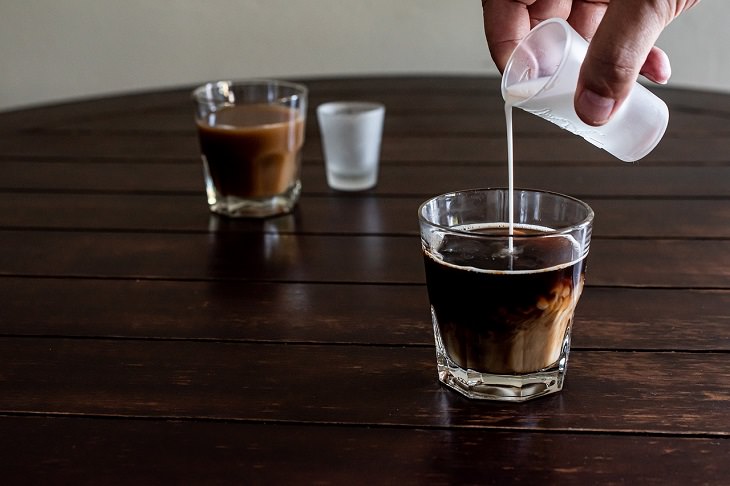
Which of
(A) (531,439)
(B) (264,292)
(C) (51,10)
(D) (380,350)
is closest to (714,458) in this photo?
(A) (531,439)

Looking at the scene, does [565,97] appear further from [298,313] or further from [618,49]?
[298,313]

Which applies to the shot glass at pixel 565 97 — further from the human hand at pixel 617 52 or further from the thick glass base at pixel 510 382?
the thick glass base at pixel 510 382

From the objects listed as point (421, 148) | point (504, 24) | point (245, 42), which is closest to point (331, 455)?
point (504, 24)

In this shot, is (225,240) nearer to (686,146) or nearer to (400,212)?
(400,212)

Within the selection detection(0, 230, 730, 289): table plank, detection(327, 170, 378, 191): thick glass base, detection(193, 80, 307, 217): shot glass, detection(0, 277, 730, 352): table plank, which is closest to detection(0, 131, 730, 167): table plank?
detection(327, 170, 378, 191): thick glass base

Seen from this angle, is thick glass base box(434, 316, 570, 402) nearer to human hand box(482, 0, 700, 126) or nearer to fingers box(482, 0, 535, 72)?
human hand box(482, 0, 700, 126)

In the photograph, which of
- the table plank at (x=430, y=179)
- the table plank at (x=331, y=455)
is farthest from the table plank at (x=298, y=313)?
the table plank at (x=430, y=179)
